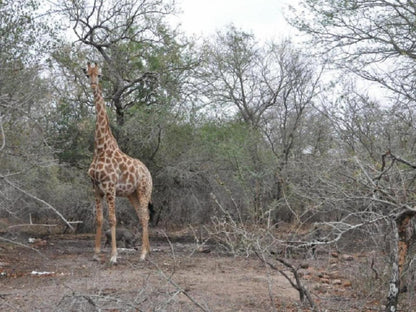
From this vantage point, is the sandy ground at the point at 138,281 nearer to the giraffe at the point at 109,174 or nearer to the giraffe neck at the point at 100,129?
the giraffe at the point at 109,174

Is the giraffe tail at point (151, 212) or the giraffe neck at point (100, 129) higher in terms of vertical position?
the giraffe neck at point (100, 129)

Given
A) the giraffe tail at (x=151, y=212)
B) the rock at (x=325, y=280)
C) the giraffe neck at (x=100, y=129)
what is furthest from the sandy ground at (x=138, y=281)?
the giraffe neck at (x=100, y=129)

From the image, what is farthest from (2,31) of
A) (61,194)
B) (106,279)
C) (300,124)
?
(300,124)

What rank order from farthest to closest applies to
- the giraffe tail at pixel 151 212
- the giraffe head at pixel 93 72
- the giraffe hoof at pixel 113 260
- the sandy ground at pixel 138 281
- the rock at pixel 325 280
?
the giraffe tail at pixel 151 212 < the giraffe head at pixel 93 72 < the giraffe hoof at pixel 113 260 < the rock at pixel 325 280 < the sandy ground at pixel 138 281

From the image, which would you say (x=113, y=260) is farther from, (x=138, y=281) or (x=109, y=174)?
(x=138, y=281)

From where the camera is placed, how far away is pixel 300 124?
20812 millimetres

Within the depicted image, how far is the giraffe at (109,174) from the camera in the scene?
435 inches

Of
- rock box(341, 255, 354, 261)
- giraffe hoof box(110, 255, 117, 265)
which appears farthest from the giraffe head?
rock box(341, 255, 354, 261)

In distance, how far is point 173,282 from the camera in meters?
5.93

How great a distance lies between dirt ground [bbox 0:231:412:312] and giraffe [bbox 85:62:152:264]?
82cm

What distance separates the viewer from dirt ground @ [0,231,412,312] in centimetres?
676

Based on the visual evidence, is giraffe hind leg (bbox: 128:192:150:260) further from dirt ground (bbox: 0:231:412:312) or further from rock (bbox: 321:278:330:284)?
rock (bbox: 321:278:330:284)

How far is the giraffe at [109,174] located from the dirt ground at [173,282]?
32.3 inches

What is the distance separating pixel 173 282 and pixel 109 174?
5.47 meters
